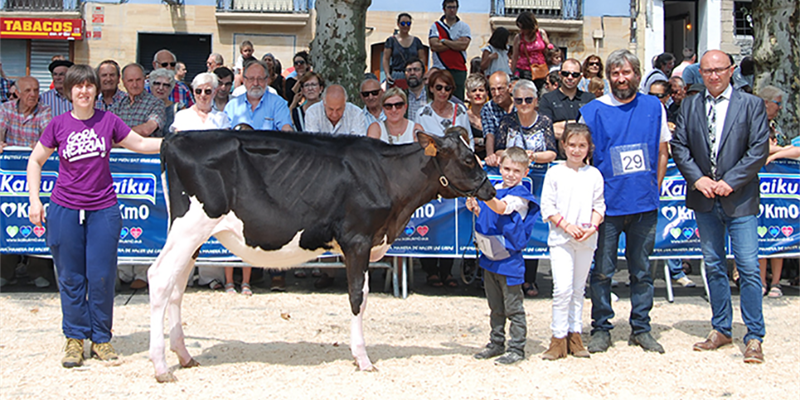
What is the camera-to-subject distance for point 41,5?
1017 inches

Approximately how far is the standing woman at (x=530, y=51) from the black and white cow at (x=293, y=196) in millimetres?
6695

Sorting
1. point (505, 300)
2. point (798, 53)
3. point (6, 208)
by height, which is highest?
point (798, 53)

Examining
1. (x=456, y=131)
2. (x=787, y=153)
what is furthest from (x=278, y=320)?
(x=787, y=153)

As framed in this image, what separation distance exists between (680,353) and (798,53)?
7.03 meters

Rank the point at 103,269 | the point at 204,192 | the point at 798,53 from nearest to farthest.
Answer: the point at 204,192, the point at 103,269, the point at 798,53

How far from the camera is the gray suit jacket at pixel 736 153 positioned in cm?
646

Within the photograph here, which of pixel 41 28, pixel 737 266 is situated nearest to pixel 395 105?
pixel 737 266

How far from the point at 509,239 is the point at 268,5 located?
21544 mm

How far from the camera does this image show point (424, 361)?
20.5 ft

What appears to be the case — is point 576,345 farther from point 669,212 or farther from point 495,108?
point 495,108

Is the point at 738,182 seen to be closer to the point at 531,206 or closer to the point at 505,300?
the point at 531,206

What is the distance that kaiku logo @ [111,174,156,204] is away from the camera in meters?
8.56

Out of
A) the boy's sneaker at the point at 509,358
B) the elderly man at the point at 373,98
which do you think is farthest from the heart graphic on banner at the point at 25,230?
the boy's sneaker at the point at 509,358

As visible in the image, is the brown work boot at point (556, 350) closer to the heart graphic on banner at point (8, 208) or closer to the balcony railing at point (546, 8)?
the heart graphic on banner at point (8, 208)
